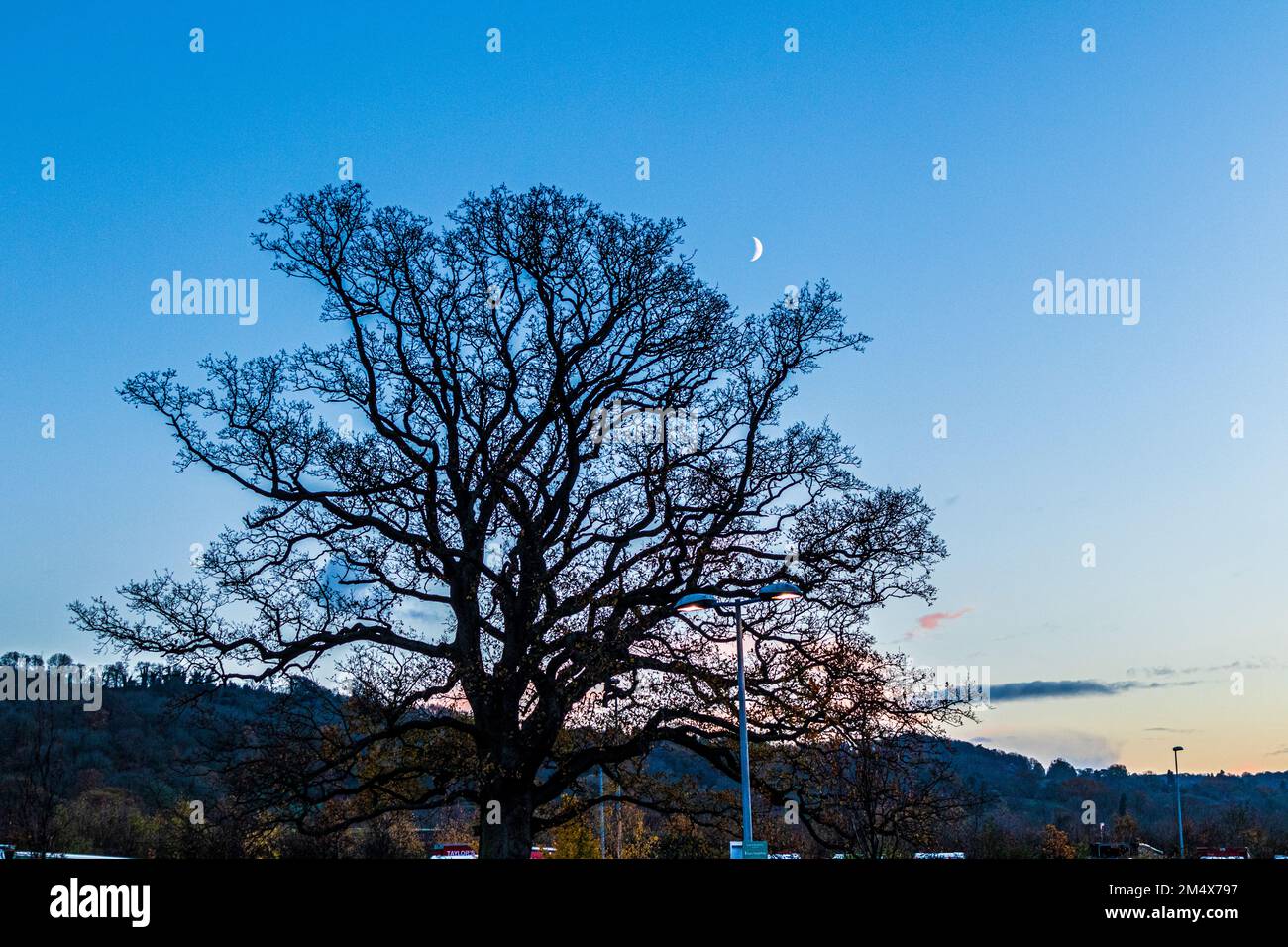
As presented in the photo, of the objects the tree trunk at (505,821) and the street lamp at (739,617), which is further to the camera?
the tree trunk at (505,821)

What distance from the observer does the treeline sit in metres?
23.6

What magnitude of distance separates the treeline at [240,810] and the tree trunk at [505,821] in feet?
4.62

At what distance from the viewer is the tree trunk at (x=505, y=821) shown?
23.7m

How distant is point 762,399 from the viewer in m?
26.1

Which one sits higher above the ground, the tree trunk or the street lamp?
the street lamp

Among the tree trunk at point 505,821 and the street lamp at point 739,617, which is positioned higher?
the street lamp at point 739,617

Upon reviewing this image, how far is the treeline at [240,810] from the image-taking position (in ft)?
77.4

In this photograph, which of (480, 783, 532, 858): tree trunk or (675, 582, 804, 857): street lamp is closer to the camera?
(675, 582, 804, 857): street lamp

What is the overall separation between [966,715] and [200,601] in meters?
16.1

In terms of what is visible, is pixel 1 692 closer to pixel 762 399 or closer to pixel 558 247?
pixel 558 247

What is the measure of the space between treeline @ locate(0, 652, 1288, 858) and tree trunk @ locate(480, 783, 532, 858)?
1.41 metres

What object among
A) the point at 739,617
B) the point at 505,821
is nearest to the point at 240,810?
the point at 505,821
